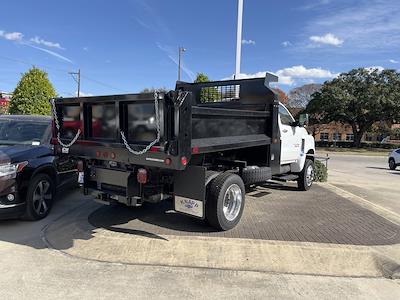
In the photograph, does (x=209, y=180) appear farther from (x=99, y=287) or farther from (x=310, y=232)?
(x=99, y=287)

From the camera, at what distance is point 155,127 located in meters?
4.61

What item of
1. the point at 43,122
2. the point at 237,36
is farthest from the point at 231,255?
the point at 237,36

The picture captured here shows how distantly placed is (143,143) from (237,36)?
8.28 metres

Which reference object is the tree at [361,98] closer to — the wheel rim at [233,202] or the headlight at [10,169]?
the wheel rim at [233,202]

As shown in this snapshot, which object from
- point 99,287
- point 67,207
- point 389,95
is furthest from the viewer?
point 389,95

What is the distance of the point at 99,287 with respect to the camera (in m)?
3.92

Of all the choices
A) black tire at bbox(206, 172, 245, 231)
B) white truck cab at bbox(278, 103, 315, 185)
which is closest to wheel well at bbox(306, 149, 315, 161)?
white truck cab at bbox(278, 103, 315, 185)

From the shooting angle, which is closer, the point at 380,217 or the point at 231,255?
the point at 231,255

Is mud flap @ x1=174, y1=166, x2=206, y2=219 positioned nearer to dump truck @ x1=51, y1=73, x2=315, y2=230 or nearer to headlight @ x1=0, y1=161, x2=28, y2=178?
dump truck @ x1=51, y1=73, x2=315, y2=230

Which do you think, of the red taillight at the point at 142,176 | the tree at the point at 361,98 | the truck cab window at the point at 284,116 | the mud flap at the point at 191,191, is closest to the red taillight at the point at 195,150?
the mud flap at the point at 191,191

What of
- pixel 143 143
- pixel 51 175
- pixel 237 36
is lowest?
pixel 51 175

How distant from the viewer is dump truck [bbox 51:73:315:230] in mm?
4504

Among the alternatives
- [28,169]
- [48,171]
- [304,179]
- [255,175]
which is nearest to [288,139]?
[304,179]

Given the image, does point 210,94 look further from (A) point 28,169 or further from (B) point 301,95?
(B) point 301,95
